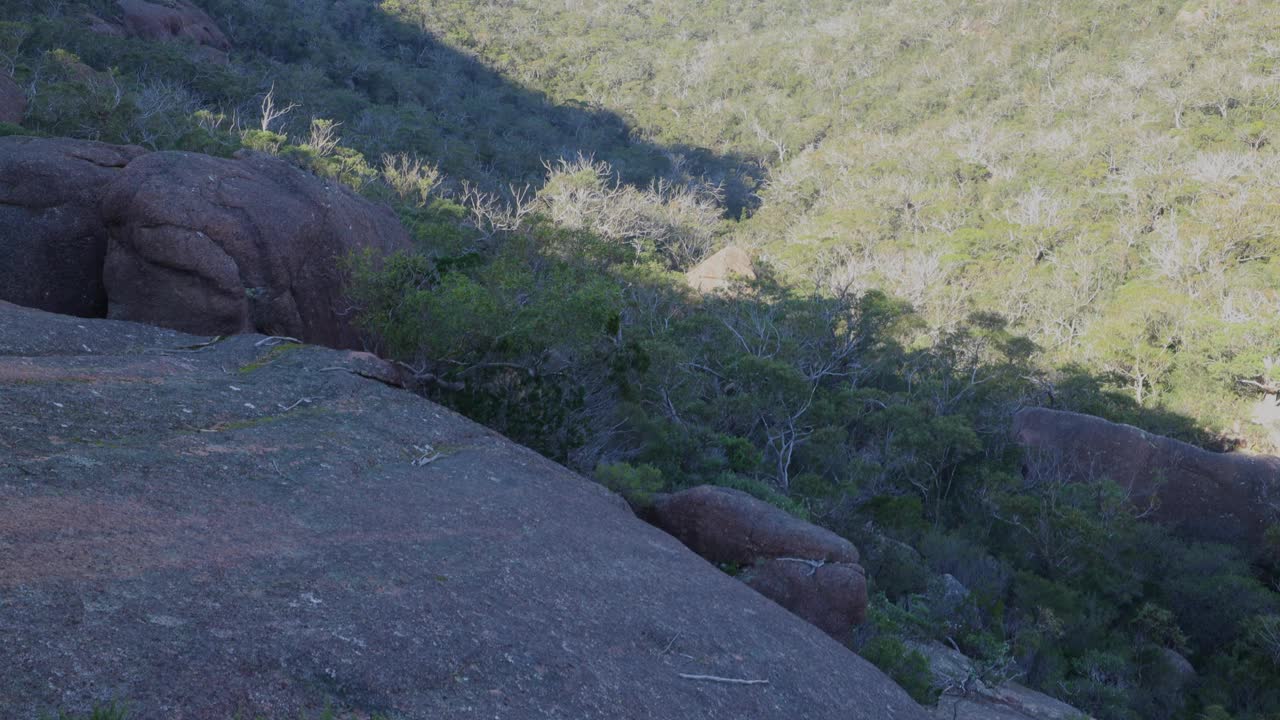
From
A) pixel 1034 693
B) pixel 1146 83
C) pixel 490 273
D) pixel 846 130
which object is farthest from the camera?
pixel 846 130

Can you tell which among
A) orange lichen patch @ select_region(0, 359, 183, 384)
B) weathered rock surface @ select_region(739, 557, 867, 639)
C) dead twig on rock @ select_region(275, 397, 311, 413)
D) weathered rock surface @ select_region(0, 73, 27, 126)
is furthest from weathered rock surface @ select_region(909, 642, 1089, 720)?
weathered rock surface @ select_region(0, 73, 27, 126)

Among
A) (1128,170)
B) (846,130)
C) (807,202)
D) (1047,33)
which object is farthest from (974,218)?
(1047,33)

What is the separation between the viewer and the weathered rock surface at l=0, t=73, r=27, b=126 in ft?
46.9

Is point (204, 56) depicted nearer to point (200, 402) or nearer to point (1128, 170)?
point (200, 402)

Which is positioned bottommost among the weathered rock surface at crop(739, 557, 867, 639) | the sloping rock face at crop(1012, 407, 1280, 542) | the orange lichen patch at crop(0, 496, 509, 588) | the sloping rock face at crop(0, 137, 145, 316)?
the sloping rock face at crop(1012, 407, 1280, 542)

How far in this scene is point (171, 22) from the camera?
3400 cm

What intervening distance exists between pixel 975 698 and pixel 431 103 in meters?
41.9

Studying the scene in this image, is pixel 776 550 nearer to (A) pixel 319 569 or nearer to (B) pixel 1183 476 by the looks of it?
(A) pixel 319 569

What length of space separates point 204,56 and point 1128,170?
3537cm

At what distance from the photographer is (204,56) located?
31.6 meters

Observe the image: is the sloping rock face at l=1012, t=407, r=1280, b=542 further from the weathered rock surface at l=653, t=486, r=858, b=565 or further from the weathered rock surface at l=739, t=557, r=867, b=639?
the weathered rock surface at l=739, t=557, r=867, b=639

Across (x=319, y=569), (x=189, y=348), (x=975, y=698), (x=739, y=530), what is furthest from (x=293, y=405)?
(x=975, y=698)

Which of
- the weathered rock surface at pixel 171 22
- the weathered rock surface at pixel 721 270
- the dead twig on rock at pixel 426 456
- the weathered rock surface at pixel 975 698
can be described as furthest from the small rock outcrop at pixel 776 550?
the weathered rock surface at pixel 171 22

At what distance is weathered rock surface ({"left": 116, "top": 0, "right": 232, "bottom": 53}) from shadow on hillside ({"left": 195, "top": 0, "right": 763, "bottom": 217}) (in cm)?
149
